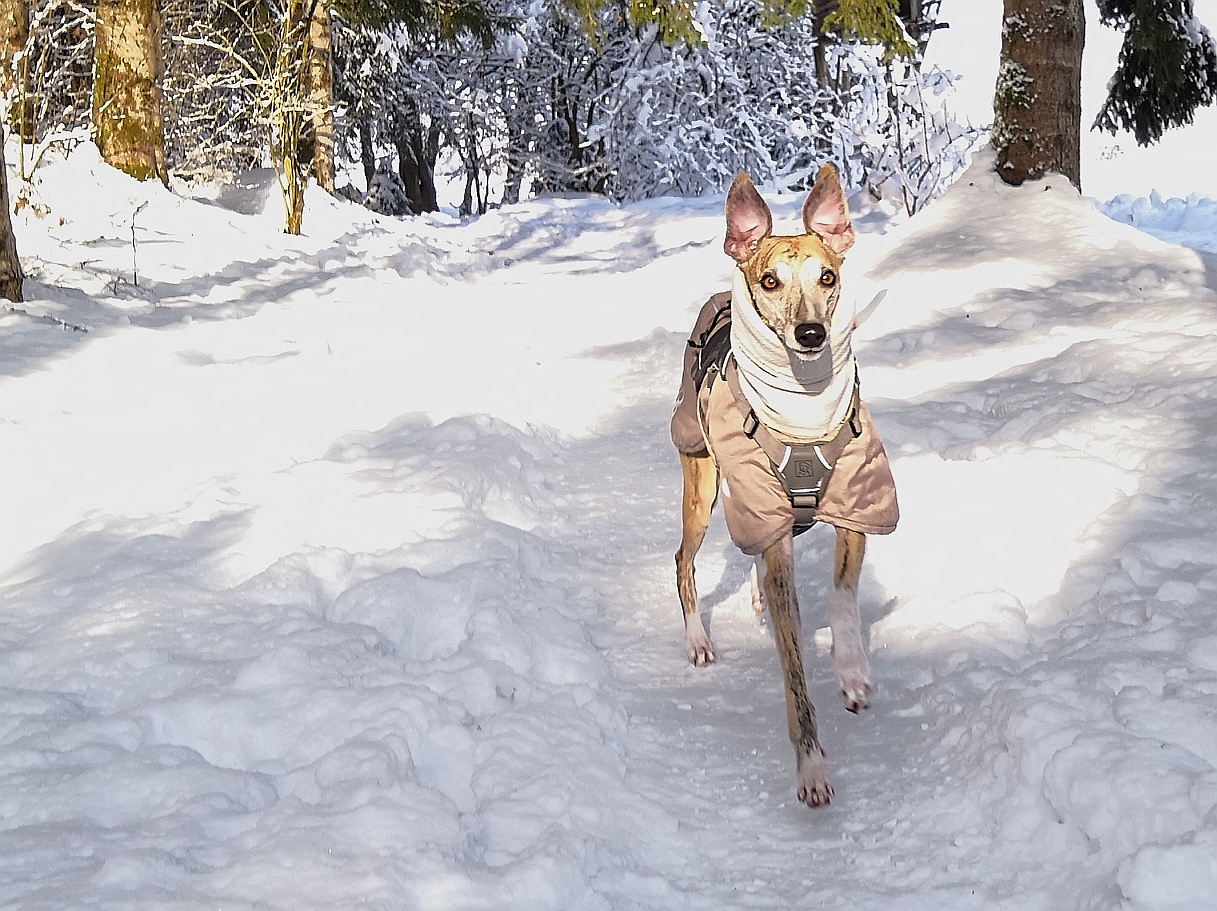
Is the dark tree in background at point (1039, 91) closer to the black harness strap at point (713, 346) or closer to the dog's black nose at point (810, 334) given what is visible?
the black harness strap at point (713, 346)

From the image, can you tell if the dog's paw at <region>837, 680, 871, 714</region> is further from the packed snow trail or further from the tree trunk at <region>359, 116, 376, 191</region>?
the tree trunk at <region>359, 116, 376, 191</region>

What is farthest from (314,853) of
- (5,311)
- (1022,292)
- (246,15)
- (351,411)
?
(246,15)

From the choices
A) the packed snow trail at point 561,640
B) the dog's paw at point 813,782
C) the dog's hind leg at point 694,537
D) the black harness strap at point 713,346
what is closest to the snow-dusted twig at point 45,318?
the packed snow trail at point 561,640

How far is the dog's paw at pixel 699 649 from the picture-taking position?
13.4 ft

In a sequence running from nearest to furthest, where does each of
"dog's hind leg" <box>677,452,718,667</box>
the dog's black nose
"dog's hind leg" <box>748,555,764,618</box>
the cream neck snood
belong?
the dog's black nose < the cream neck snood < "dog's hind leg" <box>677,452,718,667</box> < "dog's hind leg" <box>748,555,764,618</box>

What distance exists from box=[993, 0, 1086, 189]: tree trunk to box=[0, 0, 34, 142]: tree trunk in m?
9.05

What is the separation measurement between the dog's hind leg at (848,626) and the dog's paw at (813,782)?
36 cm

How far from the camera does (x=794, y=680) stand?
327cm

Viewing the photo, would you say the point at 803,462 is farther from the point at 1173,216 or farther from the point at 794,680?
the point at 1173,216

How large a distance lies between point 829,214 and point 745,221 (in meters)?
0.26

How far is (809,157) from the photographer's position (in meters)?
28.5

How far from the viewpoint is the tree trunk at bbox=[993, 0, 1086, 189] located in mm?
9766

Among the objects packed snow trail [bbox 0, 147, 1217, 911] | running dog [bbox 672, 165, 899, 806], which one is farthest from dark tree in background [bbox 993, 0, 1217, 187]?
running dog [bbox 672, 165, 899, 806]

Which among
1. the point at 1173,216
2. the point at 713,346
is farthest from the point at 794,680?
the point at 1173,216
